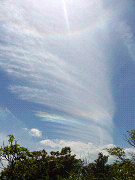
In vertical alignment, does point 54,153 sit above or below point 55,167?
A: above

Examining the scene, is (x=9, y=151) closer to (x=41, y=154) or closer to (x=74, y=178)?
(x=74, y=178)

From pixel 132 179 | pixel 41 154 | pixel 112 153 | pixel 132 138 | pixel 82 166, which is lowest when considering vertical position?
pixel 132 179

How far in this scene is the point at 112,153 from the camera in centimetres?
1627

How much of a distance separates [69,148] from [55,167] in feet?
18.5

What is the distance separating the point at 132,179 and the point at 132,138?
11.9 m

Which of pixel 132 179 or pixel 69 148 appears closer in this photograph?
pixel 132 179

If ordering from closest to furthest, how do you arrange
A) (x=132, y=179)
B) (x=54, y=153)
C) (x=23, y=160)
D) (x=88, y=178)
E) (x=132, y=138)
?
(x=132, y=179) < (x=88, y=178) < (x=132, y=138) < (x=23, y=160) < (x=54, y=153)

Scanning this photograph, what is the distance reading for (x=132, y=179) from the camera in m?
4.59

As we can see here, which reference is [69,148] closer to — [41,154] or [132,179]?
[41,154]

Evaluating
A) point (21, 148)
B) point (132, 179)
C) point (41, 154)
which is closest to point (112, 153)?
point (21, 148)

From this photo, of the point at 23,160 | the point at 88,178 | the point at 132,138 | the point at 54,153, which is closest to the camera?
the point at 88,178

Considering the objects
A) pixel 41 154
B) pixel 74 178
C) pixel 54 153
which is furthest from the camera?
pixel 54 153

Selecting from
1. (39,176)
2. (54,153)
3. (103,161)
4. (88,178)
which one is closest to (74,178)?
(88,178)

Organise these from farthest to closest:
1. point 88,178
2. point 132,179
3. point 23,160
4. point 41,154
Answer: point 41,154, point 23,160, point 88,178, point 132,179
